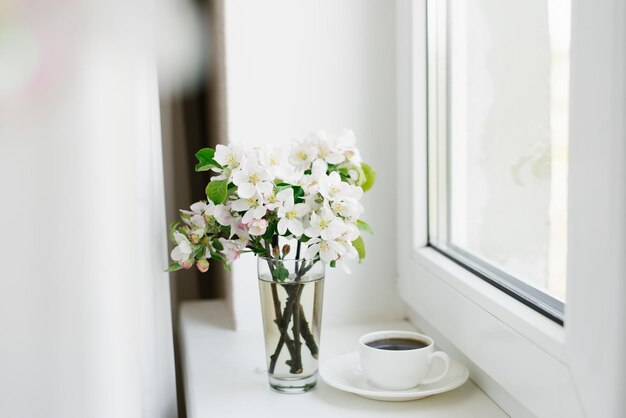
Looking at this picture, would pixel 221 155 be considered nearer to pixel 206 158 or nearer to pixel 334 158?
pixel 206 158

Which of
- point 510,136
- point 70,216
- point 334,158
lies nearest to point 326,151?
point 334,158

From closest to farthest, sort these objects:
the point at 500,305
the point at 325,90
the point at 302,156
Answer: the point at 500,305, the point at 302,156, the point at 325,90

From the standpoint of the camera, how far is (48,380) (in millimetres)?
657

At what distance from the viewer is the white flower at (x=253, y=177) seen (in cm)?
80

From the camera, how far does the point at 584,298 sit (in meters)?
0.59

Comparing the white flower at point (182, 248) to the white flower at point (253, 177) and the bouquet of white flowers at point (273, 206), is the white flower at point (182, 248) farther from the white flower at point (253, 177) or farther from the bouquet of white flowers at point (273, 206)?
the white flower at point (253, 177)

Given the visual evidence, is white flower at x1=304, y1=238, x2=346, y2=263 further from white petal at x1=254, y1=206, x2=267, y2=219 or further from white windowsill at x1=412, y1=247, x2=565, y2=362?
white windowsill at x1=412, y1=247, x2=565, y2=362

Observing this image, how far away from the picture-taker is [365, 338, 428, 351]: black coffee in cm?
85

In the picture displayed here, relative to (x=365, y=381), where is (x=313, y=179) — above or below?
above

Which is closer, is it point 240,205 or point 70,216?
point 70,216

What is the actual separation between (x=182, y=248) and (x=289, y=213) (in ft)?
0.47

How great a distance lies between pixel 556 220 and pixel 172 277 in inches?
37.9

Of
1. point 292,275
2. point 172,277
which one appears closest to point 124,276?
point 292,275

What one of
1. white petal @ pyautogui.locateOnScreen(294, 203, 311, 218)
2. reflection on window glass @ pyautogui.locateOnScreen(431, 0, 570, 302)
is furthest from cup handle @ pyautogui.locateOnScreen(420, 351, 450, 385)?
white petal @ pyautogui.locateOnScreen(294, 203, 311, 218)
